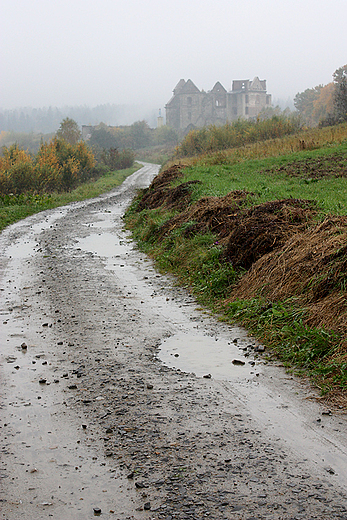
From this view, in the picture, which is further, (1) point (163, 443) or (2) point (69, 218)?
(2) point (69, 218)

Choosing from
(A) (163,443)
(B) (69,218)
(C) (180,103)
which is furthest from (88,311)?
(C) (180,103)

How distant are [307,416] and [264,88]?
134609 millimetres

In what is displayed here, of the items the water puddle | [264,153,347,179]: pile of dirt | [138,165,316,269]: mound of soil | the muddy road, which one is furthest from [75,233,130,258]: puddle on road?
[264,153,347,179]: pile of dirt

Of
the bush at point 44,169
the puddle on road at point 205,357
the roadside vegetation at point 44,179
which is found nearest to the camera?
the puddle on road at point 205,357

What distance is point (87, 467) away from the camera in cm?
349

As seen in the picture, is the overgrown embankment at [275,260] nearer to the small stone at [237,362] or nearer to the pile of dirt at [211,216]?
the pile of dirt at [211,216]

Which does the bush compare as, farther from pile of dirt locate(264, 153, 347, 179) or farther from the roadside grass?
pile of dirt locate(264, 153, 347, 179)

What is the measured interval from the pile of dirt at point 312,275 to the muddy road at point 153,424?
87 centimetres

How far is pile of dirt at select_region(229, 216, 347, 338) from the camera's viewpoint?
585 centimetres

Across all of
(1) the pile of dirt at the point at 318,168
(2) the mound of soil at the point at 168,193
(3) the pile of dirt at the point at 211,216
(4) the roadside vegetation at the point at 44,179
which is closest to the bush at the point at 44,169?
(4) the roadside vegetation at the point at 44,179

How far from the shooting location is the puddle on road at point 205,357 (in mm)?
5215

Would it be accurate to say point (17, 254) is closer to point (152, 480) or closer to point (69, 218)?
point (69, 218)

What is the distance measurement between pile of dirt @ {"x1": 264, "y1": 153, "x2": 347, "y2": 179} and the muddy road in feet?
33.9

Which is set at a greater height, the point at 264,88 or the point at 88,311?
the point at 264,88
